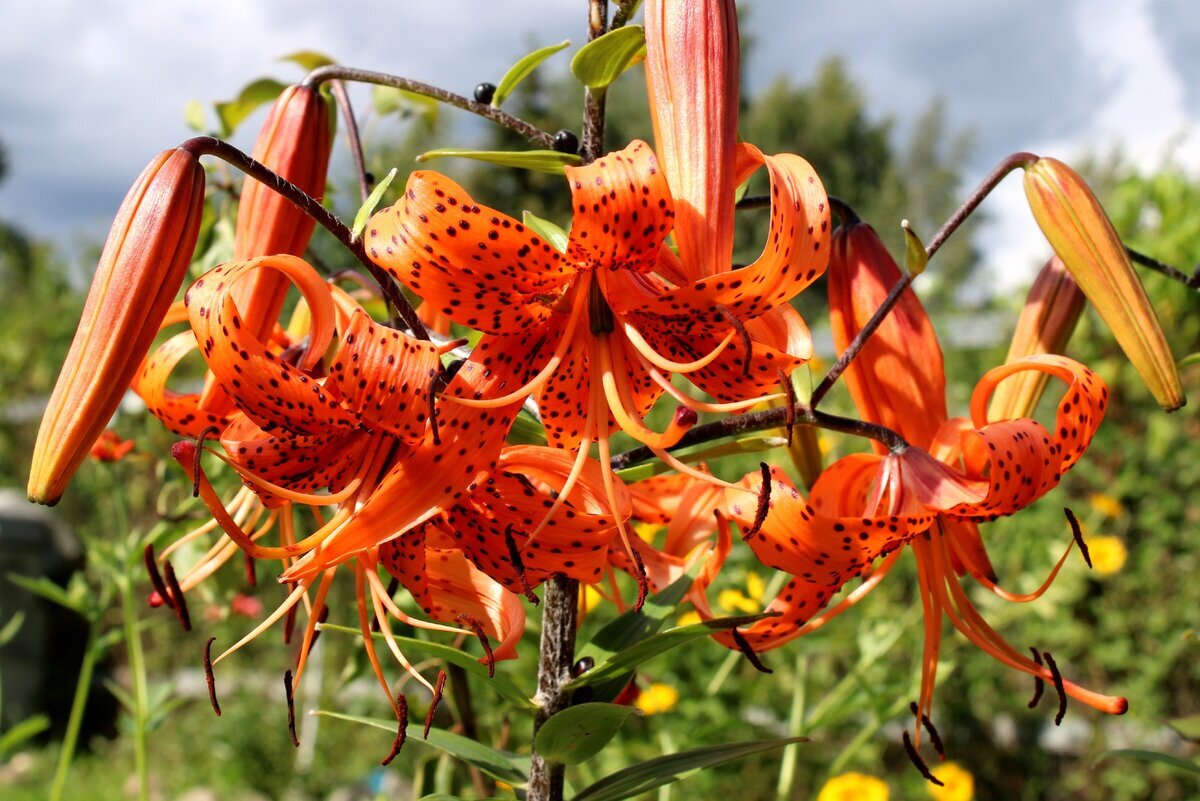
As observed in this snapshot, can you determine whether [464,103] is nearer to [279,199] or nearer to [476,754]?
[279,199]

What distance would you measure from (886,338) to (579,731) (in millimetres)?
384

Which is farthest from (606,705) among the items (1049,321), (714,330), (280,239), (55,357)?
(55,357)

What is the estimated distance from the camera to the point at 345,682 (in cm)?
113

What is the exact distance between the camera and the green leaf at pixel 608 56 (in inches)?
26.3

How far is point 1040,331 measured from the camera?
0.85 meters

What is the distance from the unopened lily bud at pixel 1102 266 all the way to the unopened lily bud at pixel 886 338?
11 centimetres

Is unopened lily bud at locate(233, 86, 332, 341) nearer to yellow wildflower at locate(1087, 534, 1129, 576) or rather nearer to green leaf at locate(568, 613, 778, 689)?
green leaf at locate(568, 613, 778, 689)

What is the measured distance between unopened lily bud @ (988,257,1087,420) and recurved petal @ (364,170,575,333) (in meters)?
0.43

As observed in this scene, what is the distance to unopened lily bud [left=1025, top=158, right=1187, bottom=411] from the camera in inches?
28.3

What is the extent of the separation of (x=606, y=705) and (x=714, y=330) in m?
0.25

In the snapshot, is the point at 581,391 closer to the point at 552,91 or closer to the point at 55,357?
the point at 55,357

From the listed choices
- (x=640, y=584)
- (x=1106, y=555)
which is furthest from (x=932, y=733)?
(x=1106, y=555)

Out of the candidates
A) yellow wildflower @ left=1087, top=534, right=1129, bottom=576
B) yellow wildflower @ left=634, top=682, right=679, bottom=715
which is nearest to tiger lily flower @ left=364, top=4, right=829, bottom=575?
yellow wildflower @ left=634, top=682, right=679, bottom=715

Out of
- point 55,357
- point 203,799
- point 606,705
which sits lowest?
point 203,799
